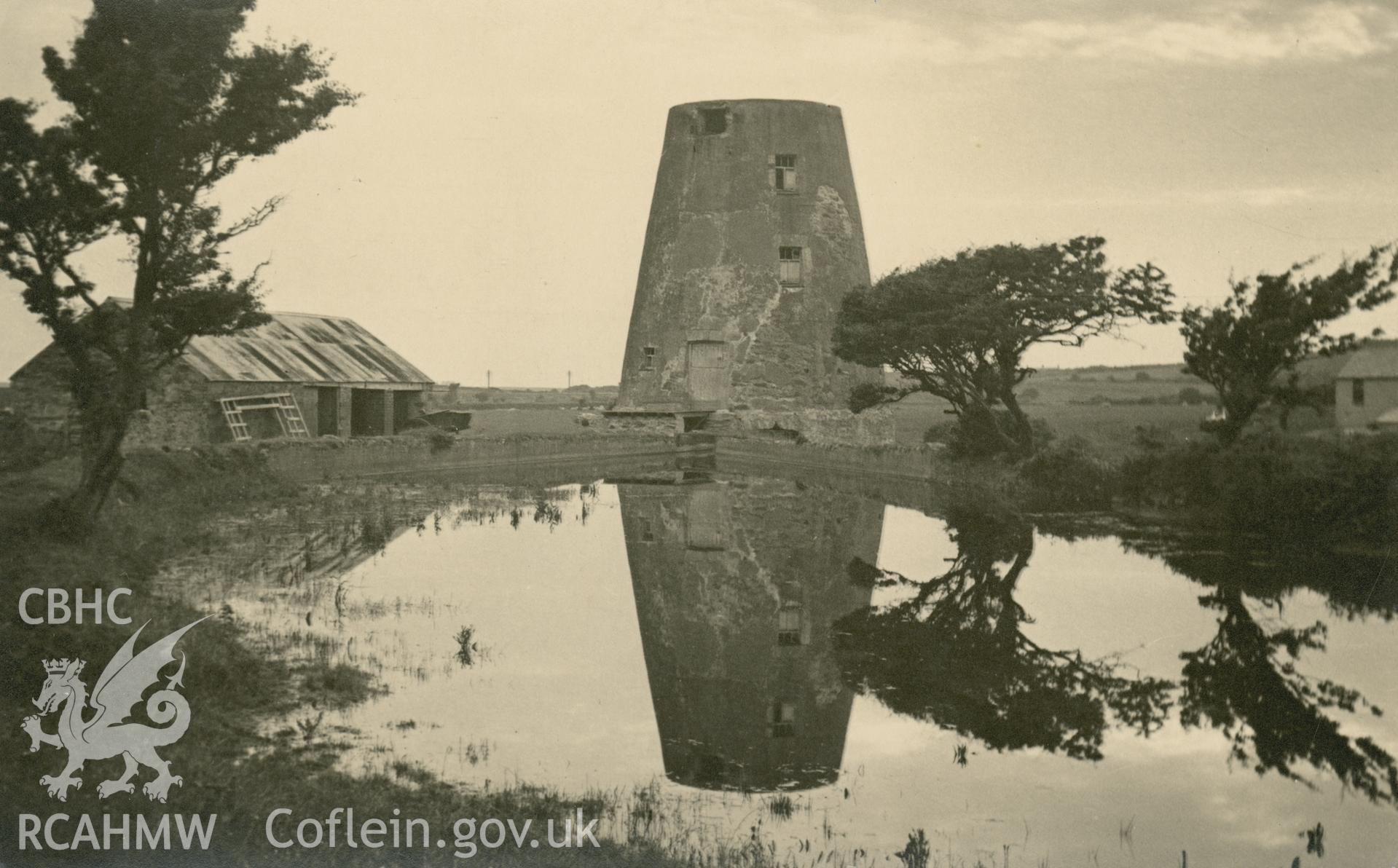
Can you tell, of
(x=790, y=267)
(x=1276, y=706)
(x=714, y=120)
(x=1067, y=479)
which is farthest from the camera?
(x=714, y=120)

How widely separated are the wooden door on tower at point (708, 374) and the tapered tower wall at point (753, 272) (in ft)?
0.07

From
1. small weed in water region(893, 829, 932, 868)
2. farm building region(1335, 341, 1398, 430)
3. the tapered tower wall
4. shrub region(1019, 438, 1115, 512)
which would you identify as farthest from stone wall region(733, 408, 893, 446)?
small weed in water region(893, 829, 932, 868)

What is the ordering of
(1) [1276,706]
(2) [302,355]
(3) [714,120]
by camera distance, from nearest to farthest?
(1) [1276,706] → (2) [302,355] → (3) [714,120]

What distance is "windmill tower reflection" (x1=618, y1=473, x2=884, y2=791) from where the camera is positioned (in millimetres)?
6234

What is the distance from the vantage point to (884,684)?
7.39 meters

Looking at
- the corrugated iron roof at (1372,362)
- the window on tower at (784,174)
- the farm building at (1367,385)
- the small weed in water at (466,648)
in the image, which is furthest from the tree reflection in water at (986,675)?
the window on tower at (784,174)

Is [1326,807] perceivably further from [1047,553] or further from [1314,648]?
[1047,553]

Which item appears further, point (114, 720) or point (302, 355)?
point (302, 355)

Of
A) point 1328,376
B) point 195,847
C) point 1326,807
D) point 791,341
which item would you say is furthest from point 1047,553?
point 791,341

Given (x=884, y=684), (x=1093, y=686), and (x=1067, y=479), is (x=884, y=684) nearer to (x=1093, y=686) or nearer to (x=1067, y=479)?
(x=1093, y=686)

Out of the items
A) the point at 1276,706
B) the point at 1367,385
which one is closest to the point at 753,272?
the point at 1367,385

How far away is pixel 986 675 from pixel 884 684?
74cm

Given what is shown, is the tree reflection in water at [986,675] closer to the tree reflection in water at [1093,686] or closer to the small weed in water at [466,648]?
the tree reflection in water at [1093,686]

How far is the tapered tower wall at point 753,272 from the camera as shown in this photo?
27.7 meters
